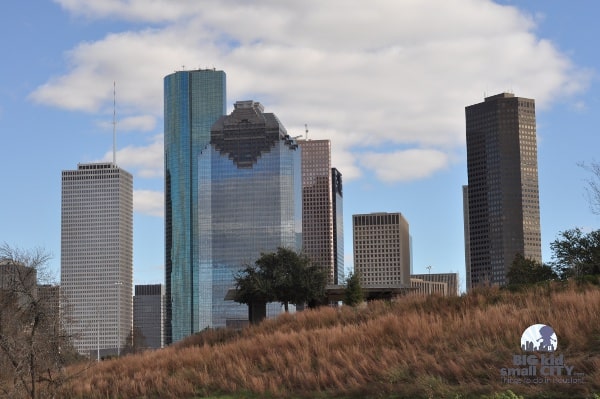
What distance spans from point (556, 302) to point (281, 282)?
3624 centimetres

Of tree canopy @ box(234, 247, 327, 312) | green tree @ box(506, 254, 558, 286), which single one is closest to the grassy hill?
tree canopy @ box(234, 247, 327, 312)

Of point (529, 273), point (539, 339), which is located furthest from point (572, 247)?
point (539, 339)

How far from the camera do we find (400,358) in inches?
790

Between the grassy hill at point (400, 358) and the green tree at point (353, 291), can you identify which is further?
the green tree at point (353, 291)

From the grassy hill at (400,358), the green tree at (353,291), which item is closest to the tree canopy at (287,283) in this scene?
the green tree at (353,291)

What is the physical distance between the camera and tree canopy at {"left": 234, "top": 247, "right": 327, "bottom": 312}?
5725 centimetres

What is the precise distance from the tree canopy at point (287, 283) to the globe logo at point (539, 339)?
38.0 m

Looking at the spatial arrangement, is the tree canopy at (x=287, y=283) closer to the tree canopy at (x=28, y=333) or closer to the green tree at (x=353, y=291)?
the green tree at (x=353, y=291)

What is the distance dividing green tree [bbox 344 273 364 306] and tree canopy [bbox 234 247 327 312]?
302cm

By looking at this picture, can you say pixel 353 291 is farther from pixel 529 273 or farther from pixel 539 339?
pixel 539 339

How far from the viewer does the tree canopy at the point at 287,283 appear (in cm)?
5725

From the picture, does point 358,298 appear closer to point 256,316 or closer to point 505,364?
point 256,316

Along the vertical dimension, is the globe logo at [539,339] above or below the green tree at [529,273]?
below

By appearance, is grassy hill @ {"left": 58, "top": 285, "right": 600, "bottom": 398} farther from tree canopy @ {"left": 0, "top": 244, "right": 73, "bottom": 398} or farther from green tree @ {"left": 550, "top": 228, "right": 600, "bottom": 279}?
green tree @ {"left": 550, "top": 228, "right": 600, "bottom": 279}
